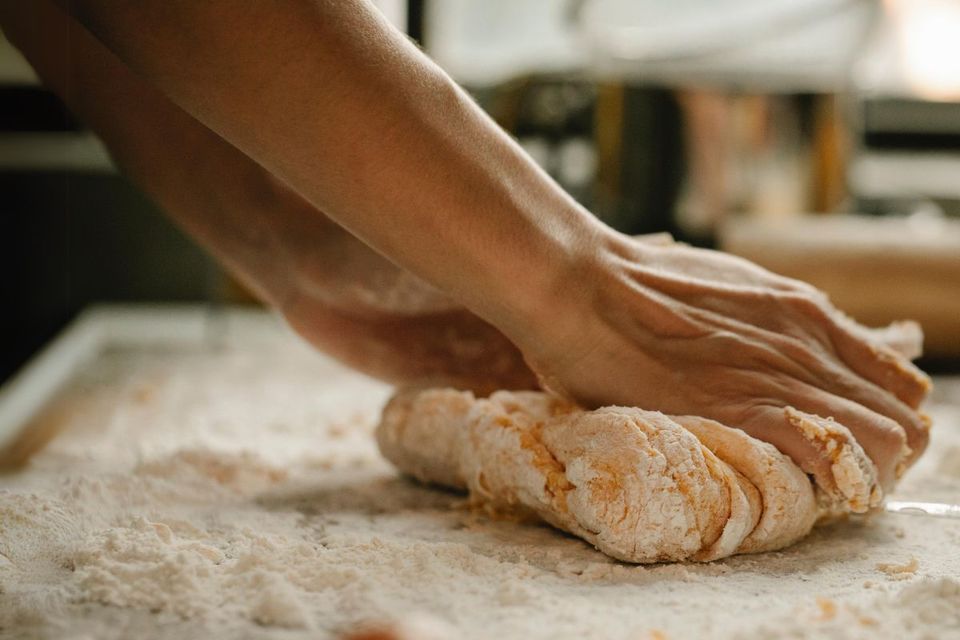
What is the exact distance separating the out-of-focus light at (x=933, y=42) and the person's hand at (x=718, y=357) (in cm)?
186

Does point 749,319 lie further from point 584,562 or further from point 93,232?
point 93,232

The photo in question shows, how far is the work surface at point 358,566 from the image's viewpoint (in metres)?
0.52

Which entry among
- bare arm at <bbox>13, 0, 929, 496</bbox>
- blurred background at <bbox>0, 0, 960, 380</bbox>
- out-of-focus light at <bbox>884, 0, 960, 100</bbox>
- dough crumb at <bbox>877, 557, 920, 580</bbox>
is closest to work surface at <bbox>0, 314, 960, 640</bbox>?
dough crumb at <bbox>877, 557, 920, 580</bbox>

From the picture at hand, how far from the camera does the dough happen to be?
0.61 metres

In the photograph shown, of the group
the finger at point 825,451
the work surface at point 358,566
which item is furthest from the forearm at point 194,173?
the finger at point 825,451

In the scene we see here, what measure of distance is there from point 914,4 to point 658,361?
2.05 m

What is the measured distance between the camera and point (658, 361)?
717 millimetres

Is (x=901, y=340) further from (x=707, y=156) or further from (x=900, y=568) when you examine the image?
(x=707, y=156)

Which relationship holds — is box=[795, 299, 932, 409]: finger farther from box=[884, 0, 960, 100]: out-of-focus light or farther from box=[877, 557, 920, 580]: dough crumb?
box=[884, 0, 960, 100]: out-of-focus light

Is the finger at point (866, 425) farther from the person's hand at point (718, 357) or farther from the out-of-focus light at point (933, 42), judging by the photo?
the out-of-focus light at point (933, 42)

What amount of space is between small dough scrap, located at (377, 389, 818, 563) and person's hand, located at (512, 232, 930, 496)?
0.03 meters

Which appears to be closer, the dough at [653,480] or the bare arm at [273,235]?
the dough at [653,480]

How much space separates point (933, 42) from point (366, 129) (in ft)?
7.46

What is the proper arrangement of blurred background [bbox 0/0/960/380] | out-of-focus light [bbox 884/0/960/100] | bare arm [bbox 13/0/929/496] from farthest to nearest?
1. out-of-focus light [bbox 884/0/960/100]
2. blurred background [bbox 0/0/960/380]
3. bare arm [bbox 13/0/929/496]
